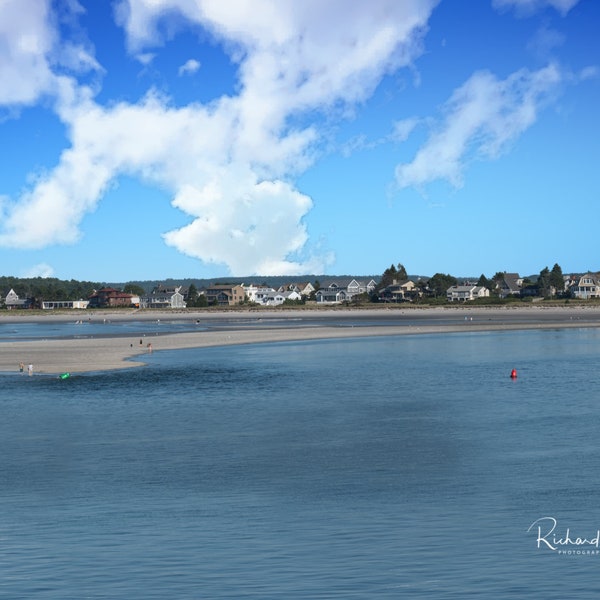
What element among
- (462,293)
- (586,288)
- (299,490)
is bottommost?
(299,490)

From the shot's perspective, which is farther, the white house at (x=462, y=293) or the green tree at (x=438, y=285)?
the green tree at (x=438, y=285)

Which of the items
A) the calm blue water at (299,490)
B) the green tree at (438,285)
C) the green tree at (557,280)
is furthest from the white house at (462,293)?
the calm blue water at (299,490)

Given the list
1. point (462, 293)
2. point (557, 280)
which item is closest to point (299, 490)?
point (462, 293)

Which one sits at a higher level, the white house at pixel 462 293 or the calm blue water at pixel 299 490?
the white house at pixel 462 293

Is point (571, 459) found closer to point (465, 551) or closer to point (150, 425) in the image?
point (465, 551)

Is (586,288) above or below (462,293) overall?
above

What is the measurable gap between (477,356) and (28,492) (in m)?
45.6

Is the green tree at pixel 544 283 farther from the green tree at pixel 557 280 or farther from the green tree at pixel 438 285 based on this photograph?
the green tree at pixel 438 285

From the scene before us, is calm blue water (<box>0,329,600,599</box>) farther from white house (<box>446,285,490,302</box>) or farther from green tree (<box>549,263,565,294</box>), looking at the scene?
green tree (<box>549,263,565,294</box>)

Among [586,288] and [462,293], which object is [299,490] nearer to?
[462,293]

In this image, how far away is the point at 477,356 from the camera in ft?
201

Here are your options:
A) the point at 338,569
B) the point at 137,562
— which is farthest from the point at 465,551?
the point at 137,562

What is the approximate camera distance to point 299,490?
68.3 feet

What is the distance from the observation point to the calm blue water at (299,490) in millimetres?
14680
